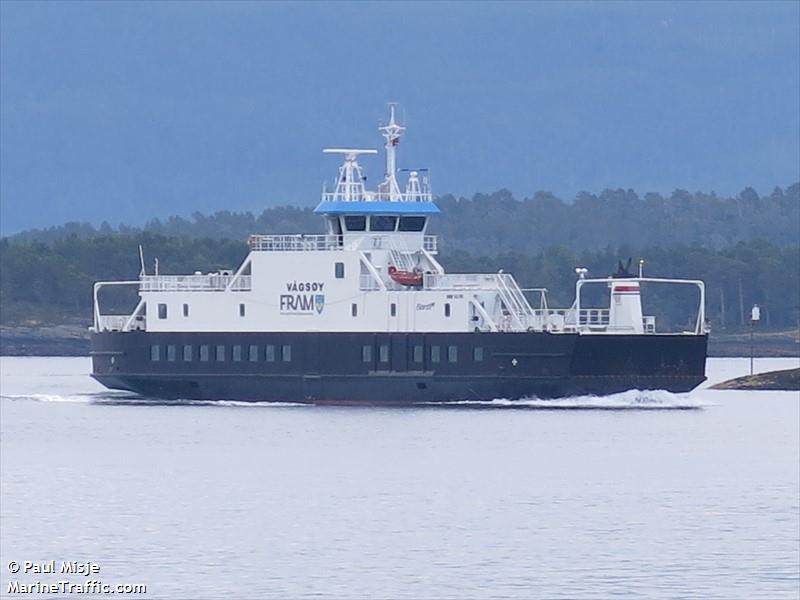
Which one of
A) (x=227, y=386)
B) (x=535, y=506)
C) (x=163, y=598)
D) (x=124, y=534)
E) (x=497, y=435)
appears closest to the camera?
(x=163, y=598)

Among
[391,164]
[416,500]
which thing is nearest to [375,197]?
[391,164]

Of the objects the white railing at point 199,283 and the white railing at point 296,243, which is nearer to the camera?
the white railing at point 296,243

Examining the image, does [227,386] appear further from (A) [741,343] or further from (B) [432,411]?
(A) [741,343]

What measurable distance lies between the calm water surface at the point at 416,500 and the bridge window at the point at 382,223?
618cm

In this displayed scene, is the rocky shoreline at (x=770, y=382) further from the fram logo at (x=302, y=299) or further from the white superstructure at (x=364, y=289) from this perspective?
the fram logo at (x=302, y=299)

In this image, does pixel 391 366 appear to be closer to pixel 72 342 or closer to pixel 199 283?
pixel 199 283

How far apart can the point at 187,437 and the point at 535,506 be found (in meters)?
15.4

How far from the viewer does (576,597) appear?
30.3 metres

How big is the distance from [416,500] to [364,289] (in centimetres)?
2226

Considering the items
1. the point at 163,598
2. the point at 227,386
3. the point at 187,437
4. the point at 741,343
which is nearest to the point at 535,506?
the point at 163,598

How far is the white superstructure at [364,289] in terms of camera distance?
60.6 m
